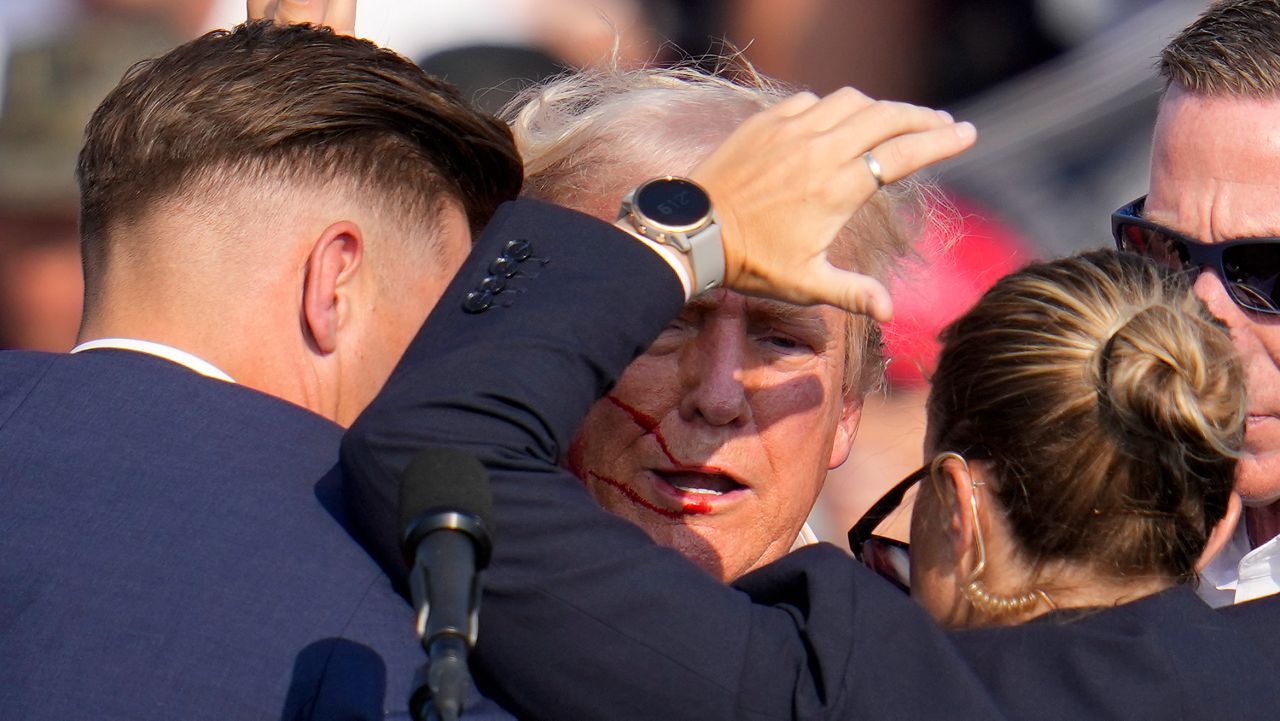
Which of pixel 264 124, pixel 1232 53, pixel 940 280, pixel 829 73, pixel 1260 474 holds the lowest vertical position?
pixel 940 280

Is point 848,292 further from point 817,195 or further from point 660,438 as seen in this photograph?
point 660,438

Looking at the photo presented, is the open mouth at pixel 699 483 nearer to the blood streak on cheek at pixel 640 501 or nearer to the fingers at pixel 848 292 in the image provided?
the blood streak on cheek at pixel 640 501

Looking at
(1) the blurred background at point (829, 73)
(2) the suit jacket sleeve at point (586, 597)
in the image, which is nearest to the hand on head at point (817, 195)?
(2) the suit jacket sleeve at point (586, 597)

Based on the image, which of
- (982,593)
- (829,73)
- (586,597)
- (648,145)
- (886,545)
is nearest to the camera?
(586,597)

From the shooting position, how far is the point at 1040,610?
1962 millimetres

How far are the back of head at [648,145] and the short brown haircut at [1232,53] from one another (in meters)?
0.61

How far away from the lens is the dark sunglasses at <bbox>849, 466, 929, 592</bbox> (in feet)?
7.32

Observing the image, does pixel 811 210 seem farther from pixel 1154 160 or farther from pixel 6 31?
pixel 6 31

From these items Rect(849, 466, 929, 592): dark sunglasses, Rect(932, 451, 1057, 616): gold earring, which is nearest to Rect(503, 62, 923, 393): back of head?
Rect(849, 466, 929, 592): dark sunglasses

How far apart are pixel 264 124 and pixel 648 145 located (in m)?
0.79

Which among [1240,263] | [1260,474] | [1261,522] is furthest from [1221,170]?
[1261,522]

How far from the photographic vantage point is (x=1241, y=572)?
9.45ft

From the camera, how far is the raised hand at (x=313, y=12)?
2.76m

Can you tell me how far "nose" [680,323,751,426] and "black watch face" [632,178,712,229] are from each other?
1.89 ft
